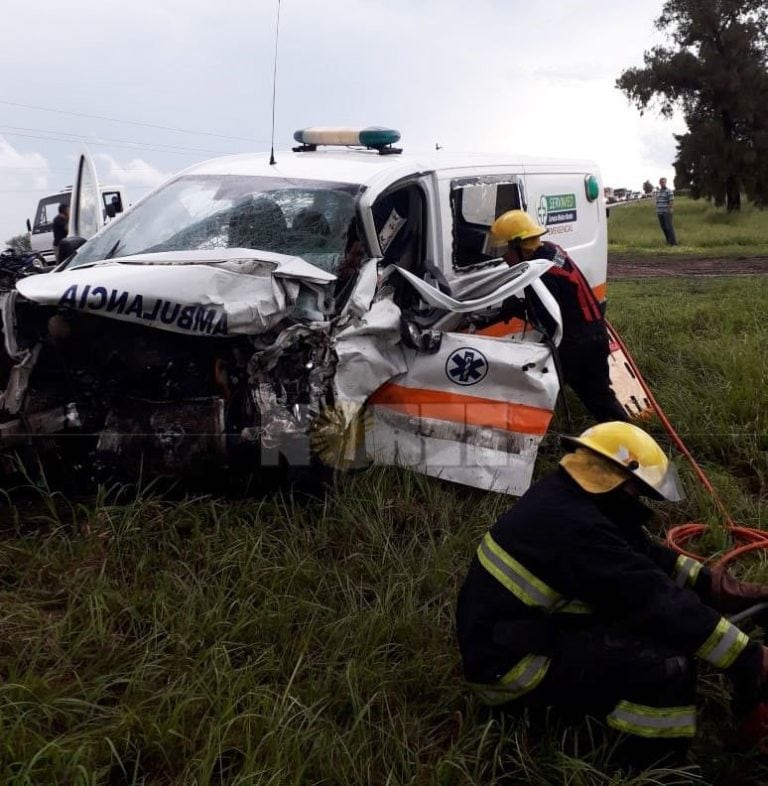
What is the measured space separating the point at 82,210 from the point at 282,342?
3.28m

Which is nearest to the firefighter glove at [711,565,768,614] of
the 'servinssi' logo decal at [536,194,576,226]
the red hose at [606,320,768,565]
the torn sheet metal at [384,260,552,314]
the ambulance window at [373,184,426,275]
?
the red hose at [606,320,768,565]

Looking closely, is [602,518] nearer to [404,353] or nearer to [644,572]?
[644,572]

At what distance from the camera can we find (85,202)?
6453 mm

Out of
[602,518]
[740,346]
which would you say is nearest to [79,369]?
[602,518]

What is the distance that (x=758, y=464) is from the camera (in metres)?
4.84

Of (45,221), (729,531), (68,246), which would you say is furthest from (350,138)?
(45,221)

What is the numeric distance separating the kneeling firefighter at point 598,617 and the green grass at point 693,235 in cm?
1493

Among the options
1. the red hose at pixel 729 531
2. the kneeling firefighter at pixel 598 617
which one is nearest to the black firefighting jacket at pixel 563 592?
the kneeling firefighter at pixel 598 617

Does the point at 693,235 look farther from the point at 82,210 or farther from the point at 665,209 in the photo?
the point at 82,210

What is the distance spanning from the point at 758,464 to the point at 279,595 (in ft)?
9.64

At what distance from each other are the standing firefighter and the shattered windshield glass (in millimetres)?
1143

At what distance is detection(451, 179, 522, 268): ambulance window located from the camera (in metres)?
5.23

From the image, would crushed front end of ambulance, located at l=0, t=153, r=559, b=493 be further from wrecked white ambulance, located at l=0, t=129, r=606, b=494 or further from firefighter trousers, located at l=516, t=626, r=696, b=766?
firefighter trousers, located at l=516, t=626, r=696, b=766

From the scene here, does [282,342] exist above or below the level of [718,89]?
below
